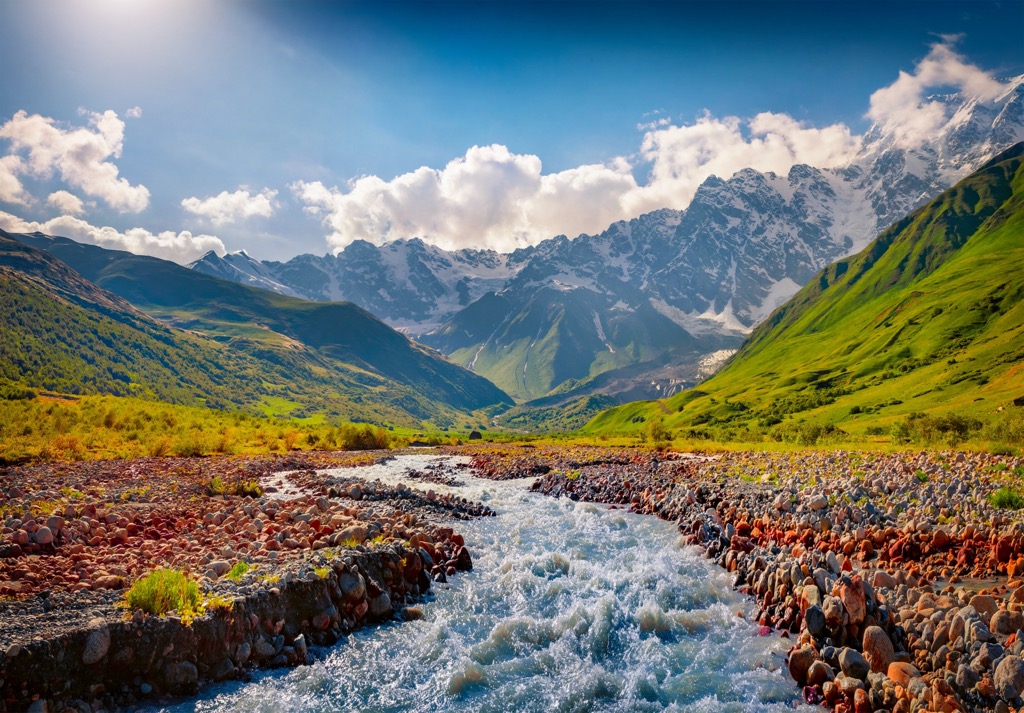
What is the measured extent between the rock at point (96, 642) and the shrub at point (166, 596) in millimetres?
959

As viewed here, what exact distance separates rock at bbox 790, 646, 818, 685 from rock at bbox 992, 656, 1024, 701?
149 inches

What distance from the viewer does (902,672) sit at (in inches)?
436

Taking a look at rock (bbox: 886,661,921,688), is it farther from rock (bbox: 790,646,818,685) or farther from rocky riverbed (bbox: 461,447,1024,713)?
rock (bbox: 790,646,818,685)

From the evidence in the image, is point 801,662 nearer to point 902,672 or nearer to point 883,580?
point 902,672

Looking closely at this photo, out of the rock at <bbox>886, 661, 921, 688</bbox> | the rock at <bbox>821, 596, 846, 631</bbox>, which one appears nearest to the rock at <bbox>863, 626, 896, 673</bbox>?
the rock at <bbox>886, 661, 921, 688</bbox>

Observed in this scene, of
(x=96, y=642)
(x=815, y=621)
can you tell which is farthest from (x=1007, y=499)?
(x=96, y=642)

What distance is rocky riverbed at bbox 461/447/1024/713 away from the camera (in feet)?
36.2

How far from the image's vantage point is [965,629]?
11.4 metres

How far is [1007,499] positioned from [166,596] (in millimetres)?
30358

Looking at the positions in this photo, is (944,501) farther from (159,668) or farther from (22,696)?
(22,696)

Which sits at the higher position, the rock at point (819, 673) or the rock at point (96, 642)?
the rock at point (96, 642)

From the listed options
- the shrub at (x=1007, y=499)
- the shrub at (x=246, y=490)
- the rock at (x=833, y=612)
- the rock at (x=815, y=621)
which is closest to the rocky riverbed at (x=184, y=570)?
the shrub at (x=246, y=490)

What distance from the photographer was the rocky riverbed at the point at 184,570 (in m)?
10.9

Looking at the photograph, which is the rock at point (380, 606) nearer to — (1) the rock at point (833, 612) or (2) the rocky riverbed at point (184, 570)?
(2) the rocky riverbed at point (184, 570)
